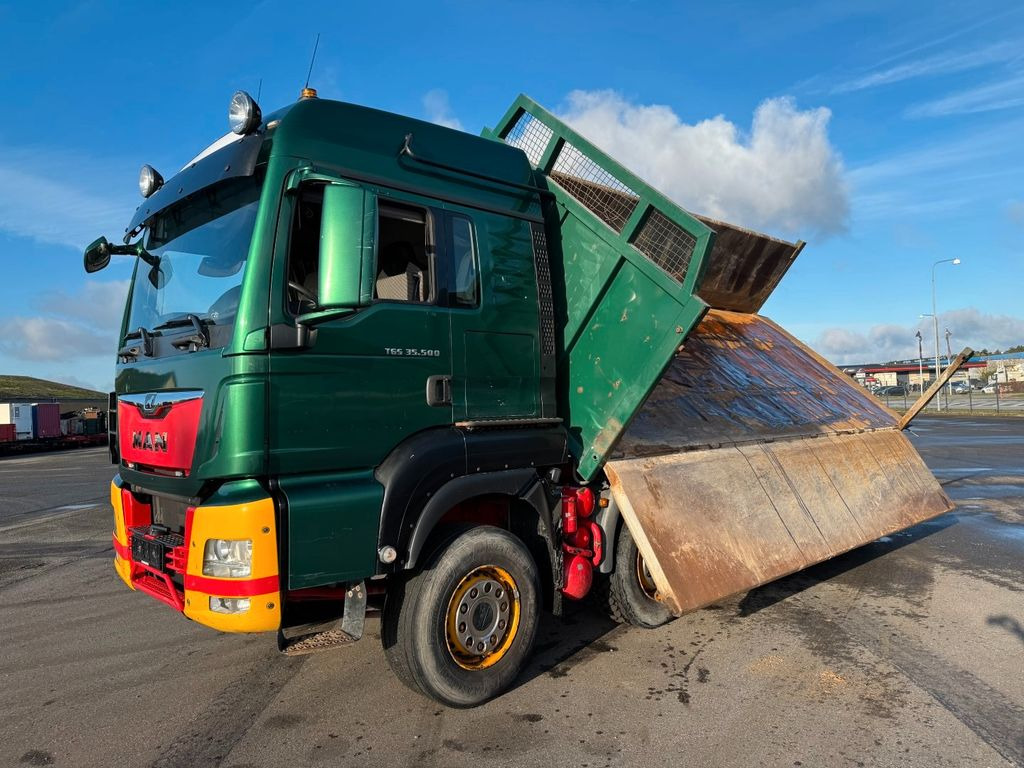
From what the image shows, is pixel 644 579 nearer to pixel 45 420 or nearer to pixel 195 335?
pixel 195 335

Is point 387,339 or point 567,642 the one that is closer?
point 387,339

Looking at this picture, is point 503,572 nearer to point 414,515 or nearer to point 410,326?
point 414,515

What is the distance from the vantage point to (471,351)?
391cm

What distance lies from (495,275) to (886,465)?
5374mm

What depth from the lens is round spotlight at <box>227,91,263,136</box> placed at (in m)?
3.46

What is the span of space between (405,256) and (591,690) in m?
2.75

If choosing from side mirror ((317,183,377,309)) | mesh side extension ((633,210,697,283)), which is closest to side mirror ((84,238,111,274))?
side mirror ((317,183,377,309))

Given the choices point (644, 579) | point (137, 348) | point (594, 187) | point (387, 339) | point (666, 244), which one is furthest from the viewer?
point (644, 579)

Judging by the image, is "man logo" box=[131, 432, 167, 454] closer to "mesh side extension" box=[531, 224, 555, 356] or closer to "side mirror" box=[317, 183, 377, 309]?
"side mirror" box=[317, 183, 377, 309]

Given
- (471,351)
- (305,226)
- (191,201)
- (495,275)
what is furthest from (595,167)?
(191,201)

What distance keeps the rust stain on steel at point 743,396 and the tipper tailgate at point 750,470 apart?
18 millimetres

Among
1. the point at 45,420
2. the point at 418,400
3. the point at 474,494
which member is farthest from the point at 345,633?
the point at 45,420

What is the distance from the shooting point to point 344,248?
3246 millimetres

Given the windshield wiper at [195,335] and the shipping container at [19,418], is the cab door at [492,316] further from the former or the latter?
the shipping container at [19,418]
